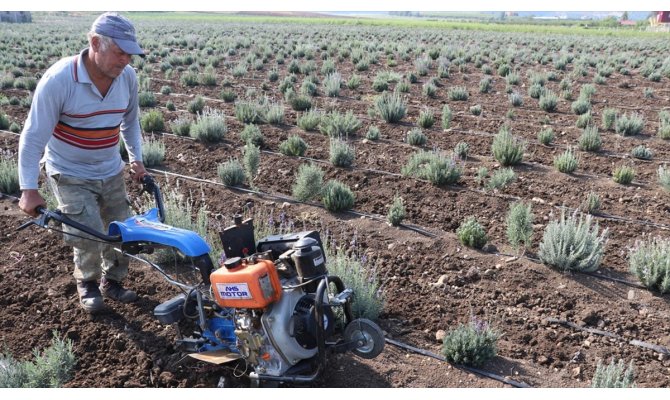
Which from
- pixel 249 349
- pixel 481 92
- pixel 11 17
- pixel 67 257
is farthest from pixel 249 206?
pixel 11 17

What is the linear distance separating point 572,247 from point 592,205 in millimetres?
1849

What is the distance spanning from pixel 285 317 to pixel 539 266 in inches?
119

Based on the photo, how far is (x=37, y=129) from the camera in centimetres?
373

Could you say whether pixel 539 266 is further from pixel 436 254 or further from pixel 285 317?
pixel 285 317

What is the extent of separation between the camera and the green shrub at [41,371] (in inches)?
142

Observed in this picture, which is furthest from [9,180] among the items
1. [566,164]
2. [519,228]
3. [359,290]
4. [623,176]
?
[623,176]

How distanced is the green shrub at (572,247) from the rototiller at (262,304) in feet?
8.58

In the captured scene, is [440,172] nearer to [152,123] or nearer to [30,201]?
[30,201]

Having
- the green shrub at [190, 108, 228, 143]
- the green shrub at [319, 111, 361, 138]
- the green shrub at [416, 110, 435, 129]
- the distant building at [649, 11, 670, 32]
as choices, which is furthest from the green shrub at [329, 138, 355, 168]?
the distant building at [649, 11, 670, 32]

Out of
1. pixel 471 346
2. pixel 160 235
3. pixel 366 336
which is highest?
pixel 160 235

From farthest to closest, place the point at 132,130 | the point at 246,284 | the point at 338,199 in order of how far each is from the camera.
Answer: the point at 338,199
the point at 132,130
the point at 246,284

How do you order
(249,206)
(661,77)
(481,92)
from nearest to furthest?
1. (249,206)
2. (481,92)
3. (661,77)

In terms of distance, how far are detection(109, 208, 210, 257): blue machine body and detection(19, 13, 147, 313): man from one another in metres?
0.30

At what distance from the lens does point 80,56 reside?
12.7 feet
